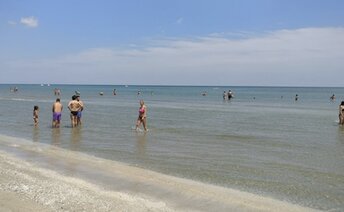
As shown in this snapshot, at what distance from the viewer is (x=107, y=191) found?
8867mm

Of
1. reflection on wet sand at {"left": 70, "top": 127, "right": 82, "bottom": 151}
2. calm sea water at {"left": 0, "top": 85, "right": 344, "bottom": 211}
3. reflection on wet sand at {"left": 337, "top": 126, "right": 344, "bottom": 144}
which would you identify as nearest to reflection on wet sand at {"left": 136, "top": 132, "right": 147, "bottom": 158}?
calm sea water at {"left": 0, "top": 85, "right": 344, "bottom": 211}

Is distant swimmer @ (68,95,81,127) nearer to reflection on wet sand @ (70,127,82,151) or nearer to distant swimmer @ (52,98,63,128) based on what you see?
reflection on wet sand @ (70,127,82,151)

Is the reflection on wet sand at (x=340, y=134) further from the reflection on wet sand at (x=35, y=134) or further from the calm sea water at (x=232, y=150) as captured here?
the reflection on wet sand at (x=35, y=134)

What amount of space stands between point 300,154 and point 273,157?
3.83 ft

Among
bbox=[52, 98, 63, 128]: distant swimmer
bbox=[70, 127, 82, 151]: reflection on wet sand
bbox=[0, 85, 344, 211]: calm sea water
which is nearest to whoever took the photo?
A: bbox=[0, 85, 344, 211]: calm sea water

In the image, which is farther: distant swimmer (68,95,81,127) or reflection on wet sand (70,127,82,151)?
distant swimmer (68,95,81,127)

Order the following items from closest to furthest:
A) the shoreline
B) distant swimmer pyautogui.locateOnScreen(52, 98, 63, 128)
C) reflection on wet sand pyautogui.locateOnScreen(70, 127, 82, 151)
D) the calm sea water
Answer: the shoreline, the calm sea water, reflection on wet sand pyautogui.locateOnScreen(70, 127, 82, 151), distant swimmer pyautogui.locateOnScreen(52, 98, 63, 128)

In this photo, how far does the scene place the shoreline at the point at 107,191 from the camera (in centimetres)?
770

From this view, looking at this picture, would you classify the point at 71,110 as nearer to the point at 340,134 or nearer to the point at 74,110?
the point at 74,110

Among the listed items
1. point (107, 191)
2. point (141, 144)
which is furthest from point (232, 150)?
point (107, 191)

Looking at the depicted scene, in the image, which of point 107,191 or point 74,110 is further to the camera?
point 74,110

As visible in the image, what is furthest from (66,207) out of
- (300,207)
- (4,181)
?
(300,207)

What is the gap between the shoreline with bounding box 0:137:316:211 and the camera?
25.3 feet

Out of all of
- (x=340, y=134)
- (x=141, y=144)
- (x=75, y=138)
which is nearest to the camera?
(x=141, y=144)
